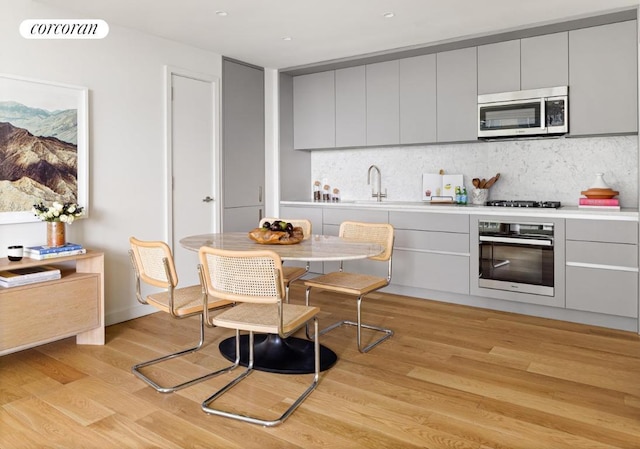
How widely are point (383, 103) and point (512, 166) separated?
1.44 m

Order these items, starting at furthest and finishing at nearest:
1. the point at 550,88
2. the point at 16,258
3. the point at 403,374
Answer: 1. the point at 550,88
2. the point at 16,258
3. the point at 403,374

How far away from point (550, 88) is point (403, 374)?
9.30 feet

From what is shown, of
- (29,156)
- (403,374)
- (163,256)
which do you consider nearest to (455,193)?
(403,374)

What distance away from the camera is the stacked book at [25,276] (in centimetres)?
305

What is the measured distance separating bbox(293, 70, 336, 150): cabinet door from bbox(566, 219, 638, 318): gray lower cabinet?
2736 mm

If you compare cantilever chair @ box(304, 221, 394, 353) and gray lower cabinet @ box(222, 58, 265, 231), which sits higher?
gray lower cabinet @ box(222, 58, 265, 231)

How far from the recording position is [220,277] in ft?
8.39

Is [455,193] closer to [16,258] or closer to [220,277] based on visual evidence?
[220,277]

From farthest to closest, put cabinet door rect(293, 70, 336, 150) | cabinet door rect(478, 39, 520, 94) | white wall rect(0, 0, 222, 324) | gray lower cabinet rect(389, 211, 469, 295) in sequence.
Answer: cabinet door rect(293, 70, 336, 150), gray lower cabinet rect(389, 211, 469, 295), cabinet door rect(478, 39, 520, 94), white wall rect(0, 0, 222, 324)

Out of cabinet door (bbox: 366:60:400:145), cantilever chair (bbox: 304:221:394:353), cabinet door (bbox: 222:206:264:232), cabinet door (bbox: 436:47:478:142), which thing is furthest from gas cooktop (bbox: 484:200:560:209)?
cabinet door (bbox: 222:206:264:232)

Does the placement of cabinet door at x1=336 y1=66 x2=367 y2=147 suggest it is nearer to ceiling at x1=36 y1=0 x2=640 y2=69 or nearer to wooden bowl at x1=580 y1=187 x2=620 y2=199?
ceiling at x1=36 y1=0 x2=640 y2=69

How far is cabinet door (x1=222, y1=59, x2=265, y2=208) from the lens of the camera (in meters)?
5.17

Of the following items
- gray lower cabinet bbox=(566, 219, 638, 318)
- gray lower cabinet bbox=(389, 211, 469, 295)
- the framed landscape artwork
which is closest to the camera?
the framed landscape artwork

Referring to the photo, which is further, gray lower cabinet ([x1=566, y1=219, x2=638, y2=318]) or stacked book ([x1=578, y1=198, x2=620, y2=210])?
stacked book ([x1=578, y1=198, x2=620, y2=210])
